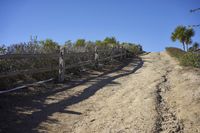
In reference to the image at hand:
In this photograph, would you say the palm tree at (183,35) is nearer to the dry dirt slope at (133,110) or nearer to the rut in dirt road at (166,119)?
the dry dirt slope at (133,110)

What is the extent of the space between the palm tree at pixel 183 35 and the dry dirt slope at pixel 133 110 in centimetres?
4972

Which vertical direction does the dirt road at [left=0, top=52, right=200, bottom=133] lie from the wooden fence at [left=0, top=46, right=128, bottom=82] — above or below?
below

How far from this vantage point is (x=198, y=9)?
486 inches

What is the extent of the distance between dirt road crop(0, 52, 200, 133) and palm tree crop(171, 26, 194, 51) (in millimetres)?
49456

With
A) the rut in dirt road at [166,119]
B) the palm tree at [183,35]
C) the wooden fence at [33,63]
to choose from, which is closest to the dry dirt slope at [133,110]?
the rut in dirt road at [166,119]

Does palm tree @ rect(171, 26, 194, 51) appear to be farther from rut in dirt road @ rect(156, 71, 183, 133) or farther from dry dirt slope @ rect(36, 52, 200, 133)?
rut in dirt road @ rect(156, 71, 183, 133)

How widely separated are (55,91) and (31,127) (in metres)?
4.07

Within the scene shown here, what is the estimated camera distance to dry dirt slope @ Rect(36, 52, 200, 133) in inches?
259

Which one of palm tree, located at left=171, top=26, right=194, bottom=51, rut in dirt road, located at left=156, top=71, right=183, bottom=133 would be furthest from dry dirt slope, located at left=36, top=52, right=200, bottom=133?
palm tree, located at left=171, top=26, right=194, bottom=51

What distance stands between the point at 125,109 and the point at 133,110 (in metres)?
0.25

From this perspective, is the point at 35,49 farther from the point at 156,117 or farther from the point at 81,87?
the point at 156,117

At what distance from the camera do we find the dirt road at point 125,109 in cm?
657

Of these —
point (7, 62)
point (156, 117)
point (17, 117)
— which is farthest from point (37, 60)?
point (156, 117)

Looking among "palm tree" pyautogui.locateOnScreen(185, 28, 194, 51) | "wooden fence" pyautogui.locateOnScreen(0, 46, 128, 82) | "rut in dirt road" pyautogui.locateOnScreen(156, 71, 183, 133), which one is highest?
"palm tree" pyautogui.locateOnScreen(185, 28, 194, 51)
